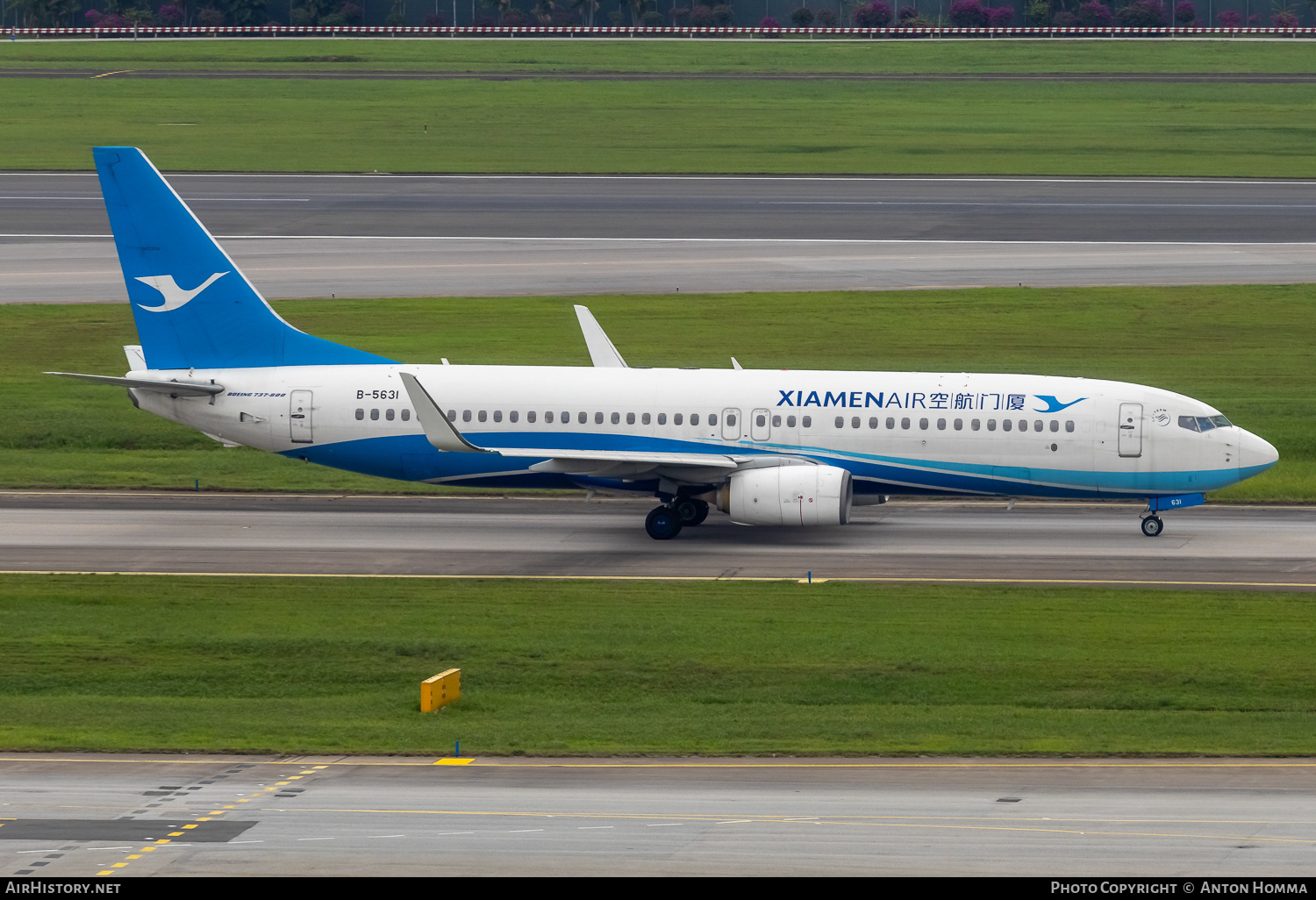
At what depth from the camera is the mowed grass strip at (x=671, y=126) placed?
98125 mm

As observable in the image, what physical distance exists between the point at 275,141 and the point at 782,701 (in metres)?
84.0

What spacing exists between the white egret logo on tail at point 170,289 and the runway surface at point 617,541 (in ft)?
17.2

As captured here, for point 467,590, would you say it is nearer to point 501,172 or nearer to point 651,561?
point 651,561

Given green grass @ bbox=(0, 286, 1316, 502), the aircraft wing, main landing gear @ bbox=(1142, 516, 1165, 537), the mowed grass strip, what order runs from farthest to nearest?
the mowed grass strip → green grass @ bbox=(0, 286, 1316, 502) → main landing gear @ bbox=(1142, 516, 1165, 537) → the aircraft wing

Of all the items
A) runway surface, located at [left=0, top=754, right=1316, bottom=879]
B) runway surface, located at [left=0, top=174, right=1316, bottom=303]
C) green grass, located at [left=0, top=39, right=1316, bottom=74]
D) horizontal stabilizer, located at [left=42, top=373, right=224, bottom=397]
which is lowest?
runway surface, located at [left=0, top=754, right=1316, bottom=879]

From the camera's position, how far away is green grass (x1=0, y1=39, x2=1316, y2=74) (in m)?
142

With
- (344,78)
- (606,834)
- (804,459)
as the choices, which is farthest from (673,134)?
(606,834)

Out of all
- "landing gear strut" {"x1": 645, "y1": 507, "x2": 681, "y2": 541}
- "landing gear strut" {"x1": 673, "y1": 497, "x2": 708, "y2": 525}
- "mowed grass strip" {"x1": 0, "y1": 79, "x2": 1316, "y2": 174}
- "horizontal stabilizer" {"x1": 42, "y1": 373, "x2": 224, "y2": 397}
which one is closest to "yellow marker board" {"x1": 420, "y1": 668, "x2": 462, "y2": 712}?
"landing gear strut" {"x1": 645, "y1": 507, "x2": 681, "y2": 541}

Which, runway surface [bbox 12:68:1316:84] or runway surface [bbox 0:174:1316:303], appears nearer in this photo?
runway surface [bbox 0:174:1316:303]

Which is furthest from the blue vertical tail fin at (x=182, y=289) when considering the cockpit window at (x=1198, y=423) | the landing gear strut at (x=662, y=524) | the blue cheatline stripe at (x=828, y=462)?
the cockpit window at (x=1198, y=423)

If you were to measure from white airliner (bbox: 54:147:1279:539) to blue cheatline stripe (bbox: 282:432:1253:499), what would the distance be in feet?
0.15

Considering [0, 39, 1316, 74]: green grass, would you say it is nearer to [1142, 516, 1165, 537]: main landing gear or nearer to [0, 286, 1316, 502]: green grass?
[0, 286, 1316, 502]: green grass

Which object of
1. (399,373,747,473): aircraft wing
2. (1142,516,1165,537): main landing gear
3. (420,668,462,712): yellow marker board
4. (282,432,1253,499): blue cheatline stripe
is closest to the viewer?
(420,668,462,712): yellow marker board

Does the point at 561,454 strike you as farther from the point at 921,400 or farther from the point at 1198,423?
the point at 1198,423
